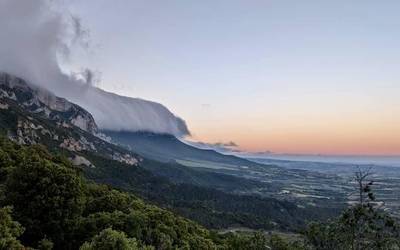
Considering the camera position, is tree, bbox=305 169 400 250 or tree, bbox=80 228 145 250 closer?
tree, bbox=80 228 145 250

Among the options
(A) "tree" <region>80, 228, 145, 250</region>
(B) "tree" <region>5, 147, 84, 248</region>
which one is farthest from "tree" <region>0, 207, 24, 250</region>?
(B) "tree" <region>5, 147, 84, 248</region>

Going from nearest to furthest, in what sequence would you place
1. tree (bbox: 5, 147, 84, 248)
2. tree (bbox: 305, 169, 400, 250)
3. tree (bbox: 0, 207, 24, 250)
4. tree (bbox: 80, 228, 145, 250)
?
tree (bbox: 0, 207, 24, 250)
tree (bbox: 80, 228, 145, 250)
tree (bbox: 5, 147, 84, 248)
tree (bbox: 305, 169, 400, 250)

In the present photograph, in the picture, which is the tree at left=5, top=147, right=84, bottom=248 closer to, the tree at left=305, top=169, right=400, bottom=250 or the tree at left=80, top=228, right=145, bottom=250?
the tree at left=80, top=228, right=145, bottom=250

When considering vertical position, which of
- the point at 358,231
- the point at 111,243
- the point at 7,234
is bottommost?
the point at 358,231

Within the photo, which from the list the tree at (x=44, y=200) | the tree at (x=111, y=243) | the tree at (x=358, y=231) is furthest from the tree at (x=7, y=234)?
the tree at (x=358, y=231)

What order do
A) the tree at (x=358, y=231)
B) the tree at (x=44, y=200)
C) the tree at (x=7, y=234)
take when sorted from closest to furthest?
1. the tree at (x=7, y=234)
2. the tree at (x=44, y=200)
3. the tree at (x=358, y=231)

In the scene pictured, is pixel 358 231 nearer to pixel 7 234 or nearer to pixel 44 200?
pixel 44 200

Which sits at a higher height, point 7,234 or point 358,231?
point 7,234

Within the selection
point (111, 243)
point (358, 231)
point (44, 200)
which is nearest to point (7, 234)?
point (111, 243)

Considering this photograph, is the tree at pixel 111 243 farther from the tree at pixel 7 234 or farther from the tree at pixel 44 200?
the tree at pixel 44 200

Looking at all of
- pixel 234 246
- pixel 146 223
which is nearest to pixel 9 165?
pixel 146 223

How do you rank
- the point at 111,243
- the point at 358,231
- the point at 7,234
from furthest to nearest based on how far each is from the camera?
the point at 358,231
the point at 111,243
the point at 7,234
